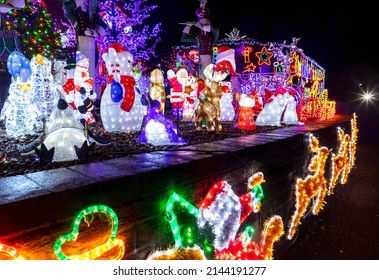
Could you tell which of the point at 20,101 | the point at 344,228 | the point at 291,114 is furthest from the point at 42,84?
the point at 344,228

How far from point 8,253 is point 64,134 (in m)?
1.74

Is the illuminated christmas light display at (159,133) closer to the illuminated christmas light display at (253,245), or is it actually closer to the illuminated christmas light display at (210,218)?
the illuminated christmas light display at (210,218)

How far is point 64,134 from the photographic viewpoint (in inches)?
123

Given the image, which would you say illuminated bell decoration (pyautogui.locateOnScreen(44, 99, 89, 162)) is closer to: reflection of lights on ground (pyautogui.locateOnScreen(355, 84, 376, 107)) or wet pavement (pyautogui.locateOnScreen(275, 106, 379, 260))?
wet pavement (pyautogui.locateOnScreen(275, 106, 379, 260))

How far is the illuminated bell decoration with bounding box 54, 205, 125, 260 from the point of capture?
1.81 meters

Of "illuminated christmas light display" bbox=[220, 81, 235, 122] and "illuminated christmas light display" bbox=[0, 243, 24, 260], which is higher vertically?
"illuminated christmas light display" bbox=[220, 81, 235, 122]

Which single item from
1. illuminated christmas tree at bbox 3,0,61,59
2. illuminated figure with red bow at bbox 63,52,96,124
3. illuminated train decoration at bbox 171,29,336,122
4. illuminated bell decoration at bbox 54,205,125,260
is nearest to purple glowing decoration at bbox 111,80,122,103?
illuminated figure with red bow at bbox 63,52,96,124

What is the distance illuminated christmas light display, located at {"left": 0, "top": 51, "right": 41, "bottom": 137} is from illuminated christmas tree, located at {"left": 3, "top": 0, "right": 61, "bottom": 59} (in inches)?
318

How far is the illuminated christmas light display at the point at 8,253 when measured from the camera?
1.54m

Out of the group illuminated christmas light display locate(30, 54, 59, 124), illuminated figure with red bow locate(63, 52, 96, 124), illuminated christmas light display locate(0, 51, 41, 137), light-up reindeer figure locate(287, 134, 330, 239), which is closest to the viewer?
light-up reindeer figure locate(287, 134, 330, 239)

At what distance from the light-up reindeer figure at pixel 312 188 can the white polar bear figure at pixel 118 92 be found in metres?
3.48

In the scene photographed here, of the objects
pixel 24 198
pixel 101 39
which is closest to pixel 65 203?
pixel 24 198

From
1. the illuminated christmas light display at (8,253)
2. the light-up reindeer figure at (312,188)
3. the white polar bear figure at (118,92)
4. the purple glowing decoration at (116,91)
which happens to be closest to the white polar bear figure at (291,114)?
the light-up reindeer figure at (312,188)

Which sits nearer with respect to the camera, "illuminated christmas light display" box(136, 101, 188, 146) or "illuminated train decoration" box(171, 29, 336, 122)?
"illuminated christmas light display" box(136, 101, 188, 146)
